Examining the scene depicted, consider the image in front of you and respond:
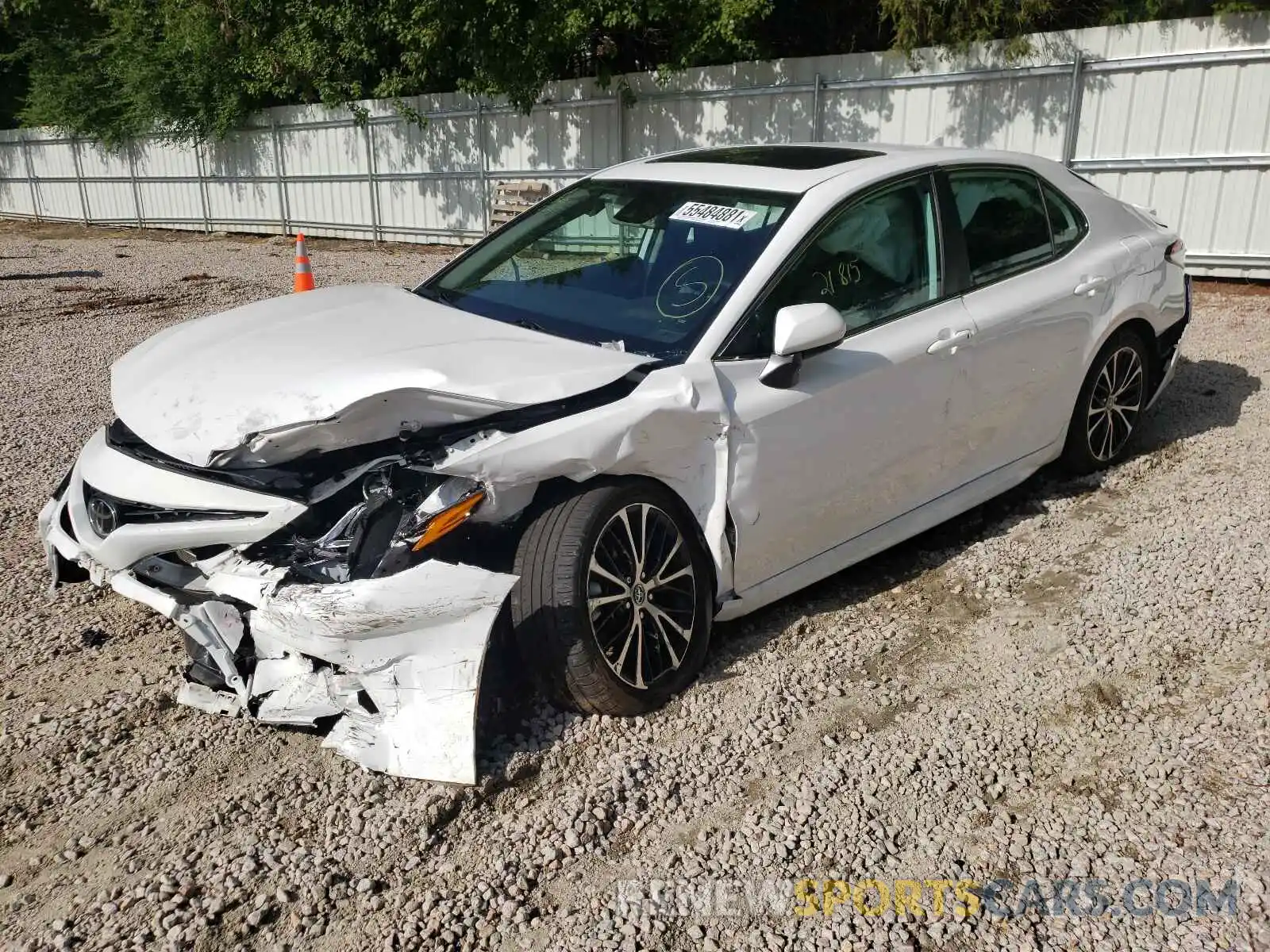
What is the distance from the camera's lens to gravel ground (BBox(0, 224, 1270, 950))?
2648 mm

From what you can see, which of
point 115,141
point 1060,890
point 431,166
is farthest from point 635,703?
point 115,141

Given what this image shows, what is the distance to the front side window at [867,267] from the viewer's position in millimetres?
3756

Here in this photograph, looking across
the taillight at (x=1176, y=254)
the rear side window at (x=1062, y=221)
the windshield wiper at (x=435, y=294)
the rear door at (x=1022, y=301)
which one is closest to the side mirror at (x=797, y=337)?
the rear door at (x=1022, y=301)

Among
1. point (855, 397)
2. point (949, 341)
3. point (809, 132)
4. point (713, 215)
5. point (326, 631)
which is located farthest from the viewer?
point (809, 132)

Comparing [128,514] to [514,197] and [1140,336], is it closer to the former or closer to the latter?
[1140,336]

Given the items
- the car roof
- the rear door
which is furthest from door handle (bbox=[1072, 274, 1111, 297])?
the car roof

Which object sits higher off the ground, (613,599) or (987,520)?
(613,599)

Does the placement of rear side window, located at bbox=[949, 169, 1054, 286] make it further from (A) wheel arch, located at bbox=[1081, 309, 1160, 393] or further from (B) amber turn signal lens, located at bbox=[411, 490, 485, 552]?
(B) amber turn signal lens, located at bbox=[411, 490, 485, 552]

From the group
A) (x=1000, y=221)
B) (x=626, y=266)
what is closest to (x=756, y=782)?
(x=626, y=266)

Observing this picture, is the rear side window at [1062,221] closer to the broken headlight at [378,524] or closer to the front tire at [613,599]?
the front tire at [613,599]

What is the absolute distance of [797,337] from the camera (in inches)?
137

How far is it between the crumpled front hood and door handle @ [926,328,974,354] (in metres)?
1.28

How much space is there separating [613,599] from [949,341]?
184 centimetres

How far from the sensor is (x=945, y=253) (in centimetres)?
438
